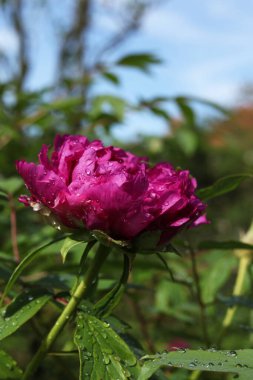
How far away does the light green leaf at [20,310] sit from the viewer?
64cm

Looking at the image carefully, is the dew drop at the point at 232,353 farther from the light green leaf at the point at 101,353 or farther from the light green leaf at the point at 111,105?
the light green leaf at the point at 111,105

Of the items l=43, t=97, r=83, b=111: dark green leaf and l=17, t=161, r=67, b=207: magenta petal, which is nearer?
l=17, t=161, r=67, b=207: magenta petal

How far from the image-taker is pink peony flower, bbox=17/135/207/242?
600 millimetres

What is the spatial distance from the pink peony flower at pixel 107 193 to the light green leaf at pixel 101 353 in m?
0.10

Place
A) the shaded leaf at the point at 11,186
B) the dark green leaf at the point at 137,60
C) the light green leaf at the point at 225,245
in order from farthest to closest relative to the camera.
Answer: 1. the dark green leaf at the point at 137,60
2. the shaded leaf at the point at 11,186
3. the light green leaf at the point at 225,245

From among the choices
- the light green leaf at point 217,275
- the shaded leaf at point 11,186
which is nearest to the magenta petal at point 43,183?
the shaded leaf at point 11,186

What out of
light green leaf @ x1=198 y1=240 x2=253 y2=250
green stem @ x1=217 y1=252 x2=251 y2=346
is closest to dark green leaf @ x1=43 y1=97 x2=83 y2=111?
green stem @ x1=217 y1=252 x2=251 y2=346

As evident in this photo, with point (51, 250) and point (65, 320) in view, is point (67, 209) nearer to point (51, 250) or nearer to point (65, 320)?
point (65, 320)

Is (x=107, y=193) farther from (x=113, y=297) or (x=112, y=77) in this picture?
(x=112, y=77)

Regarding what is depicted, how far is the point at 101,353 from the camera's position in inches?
23.8

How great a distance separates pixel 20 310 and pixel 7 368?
3.3 inches

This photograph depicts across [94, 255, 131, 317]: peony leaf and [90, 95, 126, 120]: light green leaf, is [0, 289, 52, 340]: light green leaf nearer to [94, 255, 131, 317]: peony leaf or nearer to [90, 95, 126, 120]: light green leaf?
[94, 255, 131, 317]: peony leaf

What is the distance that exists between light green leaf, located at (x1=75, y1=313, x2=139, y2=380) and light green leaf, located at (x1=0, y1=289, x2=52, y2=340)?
0.20ft

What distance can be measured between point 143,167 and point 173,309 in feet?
2.98
